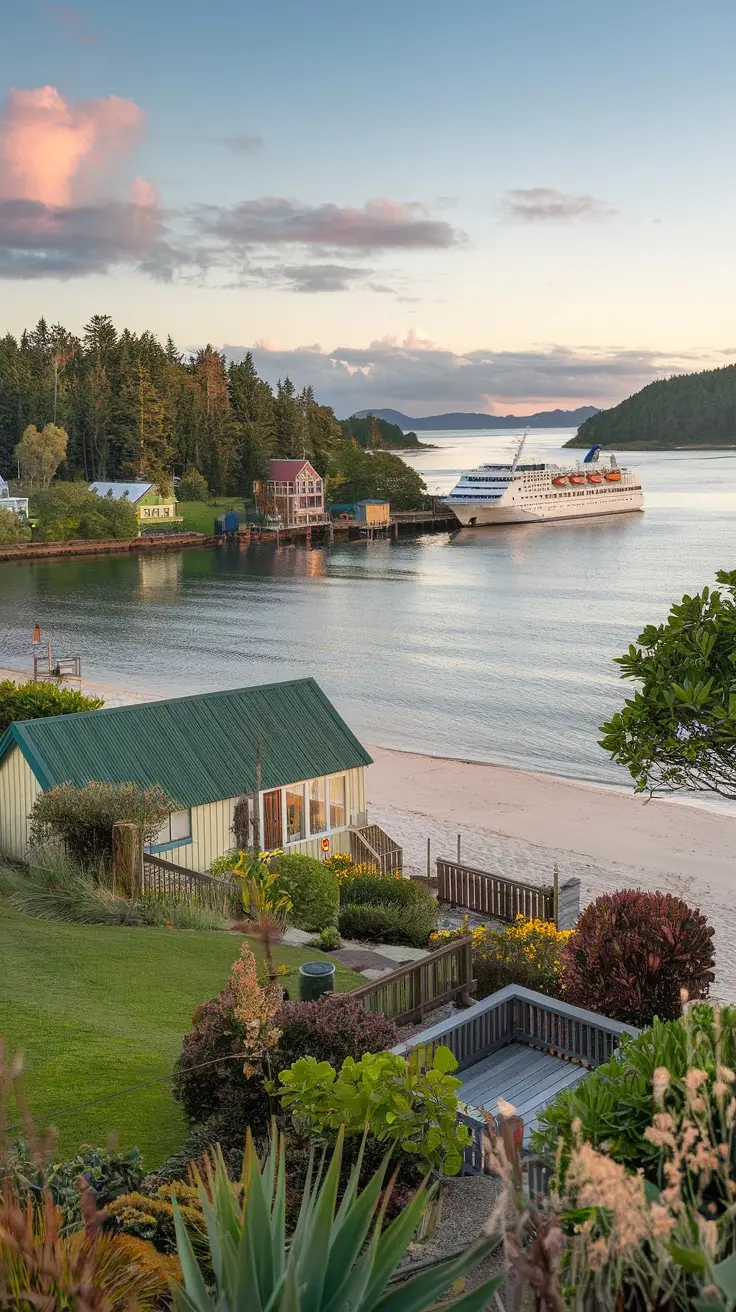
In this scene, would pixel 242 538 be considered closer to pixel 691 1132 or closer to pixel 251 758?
pixel 251 758

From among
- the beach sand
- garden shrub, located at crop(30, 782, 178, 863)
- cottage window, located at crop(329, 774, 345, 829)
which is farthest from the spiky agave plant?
cottage window, located at crop(329, 774, 345, 829)

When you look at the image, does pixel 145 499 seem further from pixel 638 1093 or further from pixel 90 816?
pixel 638 1093

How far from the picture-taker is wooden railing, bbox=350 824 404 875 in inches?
752

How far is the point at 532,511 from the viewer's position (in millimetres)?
135875

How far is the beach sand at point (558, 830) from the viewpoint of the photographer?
2239 centimetres

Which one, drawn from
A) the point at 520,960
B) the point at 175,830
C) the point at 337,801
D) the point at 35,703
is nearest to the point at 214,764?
the point at 175,830

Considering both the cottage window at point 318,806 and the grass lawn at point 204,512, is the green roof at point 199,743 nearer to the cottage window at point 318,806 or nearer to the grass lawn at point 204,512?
the cottage window at point 318,806

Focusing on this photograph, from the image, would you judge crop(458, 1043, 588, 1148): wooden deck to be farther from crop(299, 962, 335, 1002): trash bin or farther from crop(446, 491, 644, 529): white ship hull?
crop(446, 491, 644, 529): white ship hull

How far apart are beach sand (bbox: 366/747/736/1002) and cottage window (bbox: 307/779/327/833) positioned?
11.7 ft

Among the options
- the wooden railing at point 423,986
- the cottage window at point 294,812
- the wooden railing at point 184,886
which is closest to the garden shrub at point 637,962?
the wooden railing at point 423,986

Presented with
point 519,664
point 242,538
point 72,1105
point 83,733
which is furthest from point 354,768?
point 242,538

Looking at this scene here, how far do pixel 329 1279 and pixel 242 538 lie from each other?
392 feet

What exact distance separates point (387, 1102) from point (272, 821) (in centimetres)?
1180

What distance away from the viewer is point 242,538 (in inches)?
4779
